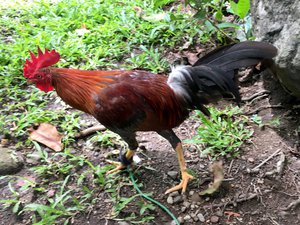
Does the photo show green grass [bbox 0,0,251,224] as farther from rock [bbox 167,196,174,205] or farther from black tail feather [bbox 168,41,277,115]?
black tail feather [bbox 168,41,277,115]

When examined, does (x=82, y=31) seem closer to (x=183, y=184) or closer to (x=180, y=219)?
(x=183, y=184)

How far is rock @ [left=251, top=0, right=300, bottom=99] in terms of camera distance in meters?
3.33

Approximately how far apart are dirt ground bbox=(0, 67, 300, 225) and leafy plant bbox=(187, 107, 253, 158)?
94mm

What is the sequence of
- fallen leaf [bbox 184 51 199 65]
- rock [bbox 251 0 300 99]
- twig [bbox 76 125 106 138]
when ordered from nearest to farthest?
rock [bbox 251 0 300 99]
twig [bbox 76 125 106 138]
fallen leaf [bbox 184 51 199 65]

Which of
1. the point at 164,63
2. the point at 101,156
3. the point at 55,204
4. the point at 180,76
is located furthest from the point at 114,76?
→ the point at 164,63

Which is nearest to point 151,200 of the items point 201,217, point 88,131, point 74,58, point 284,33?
point 201,217

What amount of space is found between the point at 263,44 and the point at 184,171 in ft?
4.65

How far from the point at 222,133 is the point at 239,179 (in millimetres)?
600

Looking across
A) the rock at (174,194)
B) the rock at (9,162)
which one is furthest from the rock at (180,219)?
the rock at (9,162)

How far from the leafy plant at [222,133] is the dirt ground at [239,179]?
0.31 feet

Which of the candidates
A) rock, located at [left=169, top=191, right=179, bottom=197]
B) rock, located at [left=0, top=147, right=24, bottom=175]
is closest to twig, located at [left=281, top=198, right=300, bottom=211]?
rock, located at [left=169, top=191, right=179, bottom=197]

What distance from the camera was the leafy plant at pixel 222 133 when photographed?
12.4ft

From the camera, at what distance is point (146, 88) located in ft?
10.4

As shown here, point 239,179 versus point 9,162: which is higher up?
point 239,179
